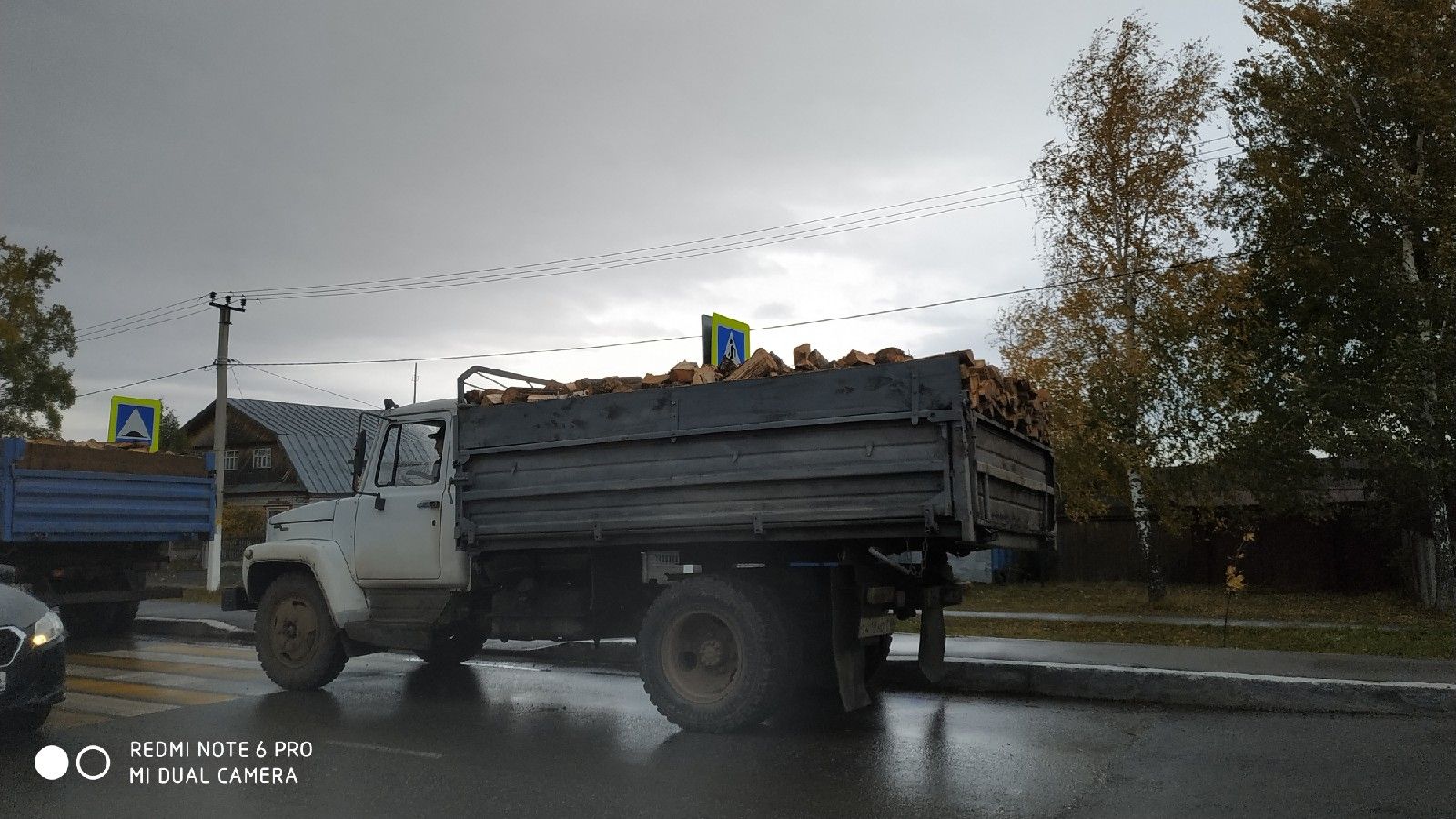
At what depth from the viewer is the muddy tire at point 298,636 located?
931cm

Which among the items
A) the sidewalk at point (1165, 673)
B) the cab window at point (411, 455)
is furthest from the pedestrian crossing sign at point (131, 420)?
the cab window at point (411, 455)

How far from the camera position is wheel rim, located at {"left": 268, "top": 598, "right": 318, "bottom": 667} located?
941 centimetres

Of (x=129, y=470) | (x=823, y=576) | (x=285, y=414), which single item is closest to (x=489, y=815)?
(x=823, y=576)

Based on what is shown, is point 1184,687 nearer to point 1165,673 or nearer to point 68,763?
point 1165,673

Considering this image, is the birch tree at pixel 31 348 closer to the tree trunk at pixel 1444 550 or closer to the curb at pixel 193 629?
the curb at pixel 193 629

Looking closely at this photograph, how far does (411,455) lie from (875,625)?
4.19 meters

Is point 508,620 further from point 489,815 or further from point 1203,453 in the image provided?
point 1203,453

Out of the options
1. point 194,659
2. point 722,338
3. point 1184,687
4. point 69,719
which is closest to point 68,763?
point 69,719

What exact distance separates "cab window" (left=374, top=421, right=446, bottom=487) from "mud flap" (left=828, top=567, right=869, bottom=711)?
11.8 ft

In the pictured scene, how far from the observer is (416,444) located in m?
9.39

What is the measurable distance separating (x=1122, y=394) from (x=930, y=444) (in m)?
13.2

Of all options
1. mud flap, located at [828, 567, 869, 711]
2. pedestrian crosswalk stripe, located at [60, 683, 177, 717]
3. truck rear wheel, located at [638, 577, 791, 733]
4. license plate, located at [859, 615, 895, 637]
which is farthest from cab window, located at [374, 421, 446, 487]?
license plate, located at [859, 615, 895, 637]

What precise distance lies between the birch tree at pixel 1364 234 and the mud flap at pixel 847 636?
1453 centimetres

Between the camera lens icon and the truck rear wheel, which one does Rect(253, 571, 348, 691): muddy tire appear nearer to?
the camera lens icon
